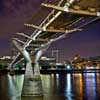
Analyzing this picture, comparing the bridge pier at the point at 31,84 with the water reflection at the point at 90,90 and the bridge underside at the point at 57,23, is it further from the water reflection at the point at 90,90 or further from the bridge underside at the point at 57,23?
the water reflection at the point at 90,90

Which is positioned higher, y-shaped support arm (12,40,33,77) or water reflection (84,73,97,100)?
y-shaped support arm (12,40,33,77)

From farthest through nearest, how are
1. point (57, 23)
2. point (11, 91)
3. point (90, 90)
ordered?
point (90, 90) < point (11, 91) < point (57, 23)

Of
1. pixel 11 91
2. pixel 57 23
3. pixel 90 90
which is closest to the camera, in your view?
pixel 57 23

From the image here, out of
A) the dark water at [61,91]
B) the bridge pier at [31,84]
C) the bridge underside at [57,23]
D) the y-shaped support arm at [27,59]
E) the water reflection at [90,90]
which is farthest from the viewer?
the water reflection at [90,90]

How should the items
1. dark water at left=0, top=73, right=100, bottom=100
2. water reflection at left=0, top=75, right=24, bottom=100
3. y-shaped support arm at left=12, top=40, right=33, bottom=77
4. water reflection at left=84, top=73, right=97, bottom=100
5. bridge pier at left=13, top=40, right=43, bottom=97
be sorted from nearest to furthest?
bridge pier at left=13, top=40, right=43, bottom=97, y-shaped support arm at left=12, top=40, right=33, bottom=77, dark water at left=0, top=73, right=100, bottom=100, water reflection at left=84, top=73, right=97, bottom=100, water reflection at left=0, top=75, right=24, bottom=100

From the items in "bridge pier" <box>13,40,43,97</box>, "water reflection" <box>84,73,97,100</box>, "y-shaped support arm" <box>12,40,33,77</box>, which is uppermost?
"y-shaped support arm" <box>12,40,33,77</box>

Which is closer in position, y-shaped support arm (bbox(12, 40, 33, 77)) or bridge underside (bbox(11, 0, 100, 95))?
bridge underside (bbox(11, 0, 100, 95))

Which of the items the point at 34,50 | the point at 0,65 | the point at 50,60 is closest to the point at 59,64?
the point at 50,60

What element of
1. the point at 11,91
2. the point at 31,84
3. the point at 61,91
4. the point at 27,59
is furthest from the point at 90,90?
the point at 27,59

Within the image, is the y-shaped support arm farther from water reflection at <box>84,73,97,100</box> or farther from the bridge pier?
water reflection at <box>84,73,97,100</box>

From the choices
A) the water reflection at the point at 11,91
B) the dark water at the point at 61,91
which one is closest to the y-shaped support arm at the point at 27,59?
the dark water at the point at 61,91

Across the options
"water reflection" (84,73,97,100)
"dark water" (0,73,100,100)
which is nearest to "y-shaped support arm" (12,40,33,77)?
"dark water" (0,73,100,100)

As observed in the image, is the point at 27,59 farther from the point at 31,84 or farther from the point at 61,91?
the point at 61,91

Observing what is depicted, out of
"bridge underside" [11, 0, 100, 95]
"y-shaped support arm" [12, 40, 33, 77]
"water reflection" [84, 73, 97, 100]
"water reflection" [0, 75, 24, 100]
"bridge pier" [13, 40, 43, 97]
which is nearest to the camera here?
"bridge underside" [11, 0, 100, 95]
